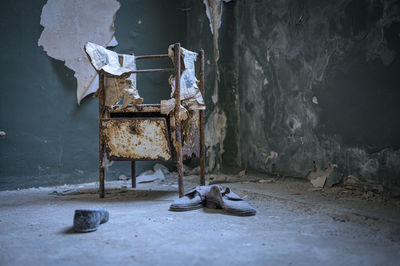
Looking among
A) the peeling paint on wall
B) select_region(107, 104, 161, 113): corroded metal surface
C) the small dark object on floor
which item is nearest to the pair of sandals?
the small dark object on floor

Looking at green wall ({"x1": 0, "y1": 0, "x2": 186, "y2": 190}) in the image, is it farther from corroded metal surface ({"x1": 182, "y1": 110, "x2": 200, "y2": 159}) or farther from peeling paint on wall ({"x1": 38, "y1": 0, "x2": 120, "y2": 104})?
corroded metal surface ({"x1": 182, "y1": 110, "x2": 200, "y2": 159})

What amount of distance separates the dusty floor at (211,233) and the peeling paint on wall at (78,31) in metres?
1.32

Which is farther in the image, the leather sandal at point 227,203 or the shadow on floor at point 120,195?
the shadow on floor at point 120,195

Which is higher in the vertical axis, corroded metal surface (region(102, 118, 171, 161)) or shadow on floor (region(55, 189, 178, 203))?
corroded metal surface (region(102, 118, 171, 161))

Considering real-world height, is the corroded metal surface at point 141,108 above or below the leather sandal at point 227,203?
above

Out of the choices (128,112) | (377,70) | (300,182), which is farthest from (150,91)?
(377,70)

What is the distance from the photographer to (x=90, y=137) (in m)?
3.58

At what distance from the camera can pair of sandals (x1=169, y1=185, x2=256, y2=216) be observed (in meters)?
2.17

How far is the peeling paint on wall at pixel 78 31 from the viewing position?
333cm

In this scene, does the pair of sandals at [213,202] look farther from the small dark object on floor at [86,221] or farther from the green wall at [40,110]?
the green wall at [40,110]

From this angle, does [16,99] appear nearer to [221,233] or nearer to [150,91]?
[150,91]

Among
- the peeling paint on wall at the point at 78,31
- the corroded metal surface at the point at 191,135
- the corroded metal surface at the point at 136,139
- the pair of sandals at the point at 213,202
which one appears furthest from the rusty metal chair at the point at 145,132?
the peeling paint on wall at the point at 78,31

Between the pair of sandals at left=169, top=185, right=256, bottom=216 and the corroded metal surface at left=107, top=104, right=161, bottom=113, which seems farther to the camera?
the corroded metal surface at left=107, top=104, right=161, bottom=113

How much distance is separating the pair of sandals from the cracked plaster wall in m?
0.96
